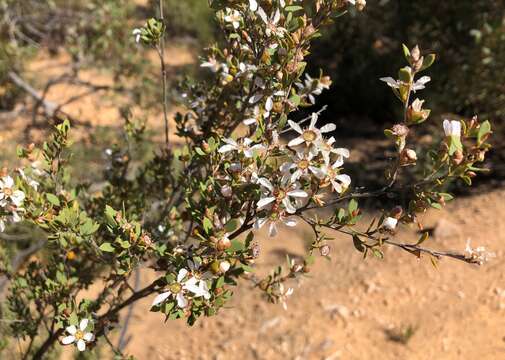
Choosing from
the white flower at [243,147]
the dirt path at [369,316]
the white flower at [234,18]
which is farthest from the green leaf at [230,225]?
the dirt path at [369,316]

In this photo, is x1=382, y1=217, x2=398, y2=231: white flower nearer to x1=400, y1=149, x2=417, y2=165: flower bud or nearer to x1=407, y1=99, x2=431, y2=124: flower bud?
x1=400, y1=149, x2=417, y2=165: flower bud

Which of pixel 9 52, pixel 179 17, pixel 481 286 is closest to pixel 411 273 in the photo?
pixel 481 286

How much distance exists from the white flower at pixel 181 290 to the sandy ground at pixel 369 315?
2.11 m

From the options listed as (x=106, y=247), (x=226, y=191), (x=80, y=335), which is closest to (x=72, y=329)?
(x=80, y=335)

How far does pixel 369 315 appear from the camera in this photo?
394 cm

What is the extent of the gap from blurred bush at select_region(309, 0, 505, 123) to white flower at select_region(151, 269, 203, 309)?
16.4 ft

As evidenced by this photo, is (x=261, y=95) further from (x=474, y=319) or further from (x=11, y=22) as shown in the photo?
(x=11, y=22)

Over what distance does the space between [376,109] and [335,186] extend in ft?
20.0

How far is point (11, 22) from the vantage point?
713cm

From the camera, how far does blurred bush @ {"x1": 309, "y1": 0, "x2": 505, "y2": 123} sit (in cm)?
561

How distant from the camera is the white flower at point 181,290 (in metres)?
1.57

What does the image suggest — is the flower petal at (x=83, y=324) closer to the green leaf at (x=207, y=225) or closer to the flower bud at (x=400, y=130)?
the green leaf at (x=207, y=225)

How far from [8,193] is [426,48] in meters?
5.89

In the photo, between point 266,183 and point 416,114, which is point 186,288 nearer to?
point 266,183
